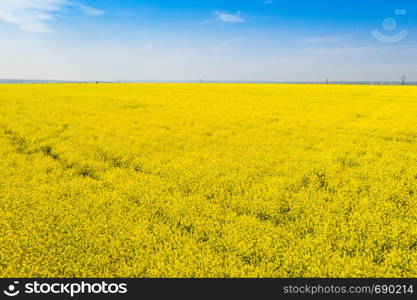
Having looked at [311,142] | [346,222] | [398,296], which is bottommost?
[398,296]

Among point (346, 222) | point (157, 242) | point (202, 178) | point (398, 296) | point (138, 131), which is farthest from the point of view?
point (138, 131)

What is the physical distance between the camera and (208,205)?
21.1ft

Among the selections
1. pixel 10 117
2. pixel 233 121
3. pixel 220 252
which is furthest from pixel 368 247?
pixel 10 117

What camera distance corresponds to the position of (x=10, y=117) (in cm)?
1748

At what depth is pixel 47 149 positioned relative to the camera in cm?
1116

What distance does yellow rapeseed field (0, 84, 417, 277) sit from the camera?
4.65m

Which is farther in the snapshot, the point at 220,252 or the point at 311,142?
the point at 311,142

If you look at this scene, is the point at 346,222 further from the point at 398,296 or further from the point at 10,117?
the point at 10,117

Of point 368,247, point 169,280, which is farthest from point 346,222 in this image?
point 169,280

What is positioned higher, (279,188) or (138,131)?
(138,131)

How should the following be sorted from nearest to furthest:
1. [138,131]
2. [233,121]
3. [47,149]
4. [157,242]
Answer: [157,242] → [47,149] → [138,131] → [233,121]

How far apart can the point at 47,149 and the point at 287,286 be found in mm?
10089

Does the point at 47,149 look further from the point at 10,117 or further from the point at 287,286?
the point at 287,286

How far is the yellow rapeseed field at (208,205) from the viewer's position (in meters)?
4.65
